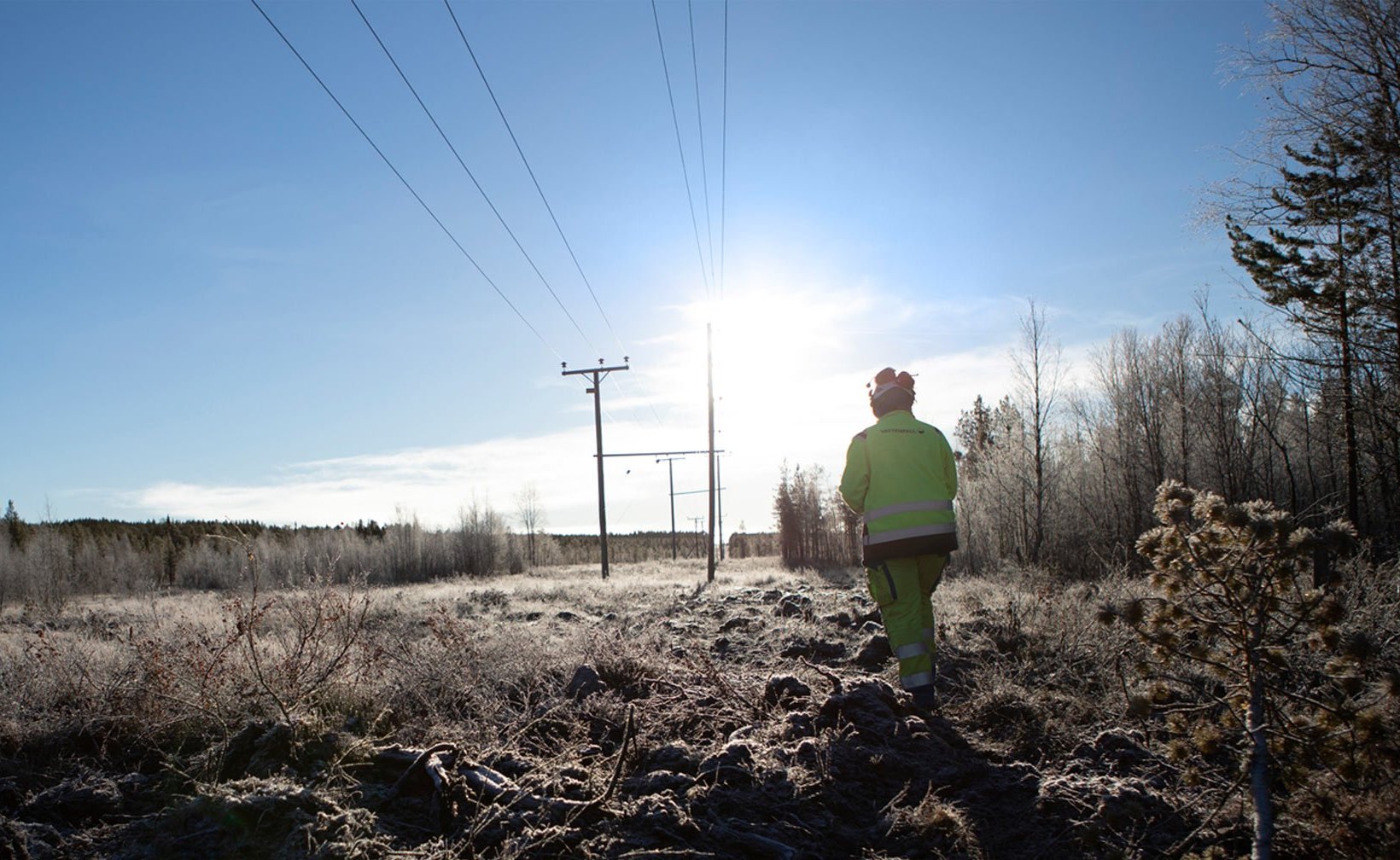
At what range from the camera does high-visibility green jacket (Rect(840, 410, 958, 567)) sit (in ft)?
17.8

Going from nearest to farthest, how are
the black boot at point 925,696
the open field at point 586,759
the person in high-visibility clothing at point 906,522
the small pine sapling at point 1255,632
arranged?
the small pine sapling at point 1255,632
the open field at point 586,759
the black boot at point 925,696
the person in high-visibility clothing at point 906,522

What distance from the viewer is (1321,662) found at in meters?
4.82

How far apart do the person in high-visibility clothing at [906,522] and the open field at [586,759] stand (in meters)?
0.36

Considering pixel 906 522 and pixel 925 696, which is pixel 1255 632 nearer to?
pixel 925 696

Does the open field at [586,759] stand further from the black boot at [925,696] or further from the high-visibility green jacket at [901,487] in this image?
the high-visibility green jacket at [901,487]

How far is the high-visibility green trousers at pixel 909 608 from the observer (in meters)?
5.21

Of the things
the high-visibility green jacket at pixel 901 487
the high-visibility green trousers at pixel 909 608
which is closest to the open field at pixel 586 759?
the high-visibility green trousers at pixel 909 608

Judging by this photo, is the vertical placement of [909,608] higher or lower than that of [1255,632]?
lower

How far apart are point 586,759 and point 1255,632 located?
3.02 metres

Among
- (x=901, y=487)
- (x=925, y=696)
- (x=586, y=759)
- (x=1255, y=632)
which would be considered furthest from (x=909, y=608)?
(x=1255, y=632)

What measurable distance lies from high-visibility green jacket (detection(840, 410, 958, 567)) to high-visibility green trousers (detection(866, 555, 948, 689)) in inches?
4.2

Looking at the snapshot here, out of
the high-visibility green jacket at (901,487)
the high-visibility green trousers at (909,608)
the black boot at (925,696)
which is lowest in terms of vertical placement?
the black boot at (925,696)

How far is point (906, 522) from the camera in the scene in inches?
215

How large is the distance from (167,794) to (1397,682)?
485 centimetres
